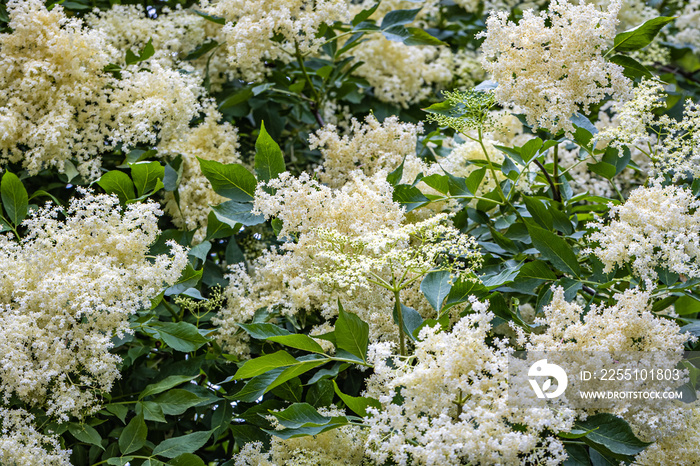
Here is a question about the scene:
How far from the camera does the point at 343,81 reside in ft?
8.94

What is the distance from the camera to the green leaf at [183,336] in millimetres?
1733

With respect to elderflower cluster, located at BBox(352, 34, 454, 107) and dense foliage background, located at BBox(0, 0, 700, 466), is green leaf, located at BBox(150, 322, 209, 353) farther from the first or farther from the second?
elderflower cluster, located at BBox(352, 34, 454, 107)

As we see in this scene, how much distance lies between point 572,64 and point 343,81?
1.23 meters

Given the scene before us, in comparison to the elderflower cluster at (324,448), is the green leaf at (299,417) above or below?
above

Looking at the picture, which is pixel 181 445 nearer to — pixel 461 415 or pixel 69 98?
pixel 461 415

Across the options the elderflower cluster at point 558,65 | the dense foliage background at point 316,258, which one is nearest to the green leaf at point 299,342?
the dense foliage background at point 316,258

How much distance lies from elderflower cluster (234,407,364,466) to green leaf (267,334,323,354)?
0.15 metres

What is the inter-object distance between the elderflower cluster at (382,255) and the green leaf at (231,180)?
1.36 ft

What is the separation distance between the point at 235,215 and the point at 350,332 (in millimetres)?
637

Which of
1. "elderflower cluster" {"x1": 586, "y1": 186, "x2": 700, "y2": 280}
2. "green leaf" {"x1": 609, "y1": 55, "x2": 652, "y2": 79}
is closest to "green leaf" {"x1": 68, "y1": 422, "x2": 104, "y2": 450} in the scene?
"elderflower cluster" {"x1": 586, "y1": 186, "x2": 700, "y2": 280}

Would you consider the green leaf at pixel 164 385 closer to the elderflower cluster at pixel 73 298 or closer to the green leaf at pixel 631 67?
the elderflower cluster at pixel 73 298

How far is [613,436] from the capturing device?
52.0 inches

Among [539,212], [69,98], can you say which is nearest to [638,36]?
[539,212]

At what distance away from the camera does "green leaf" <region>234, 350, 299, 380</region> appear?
151cm
